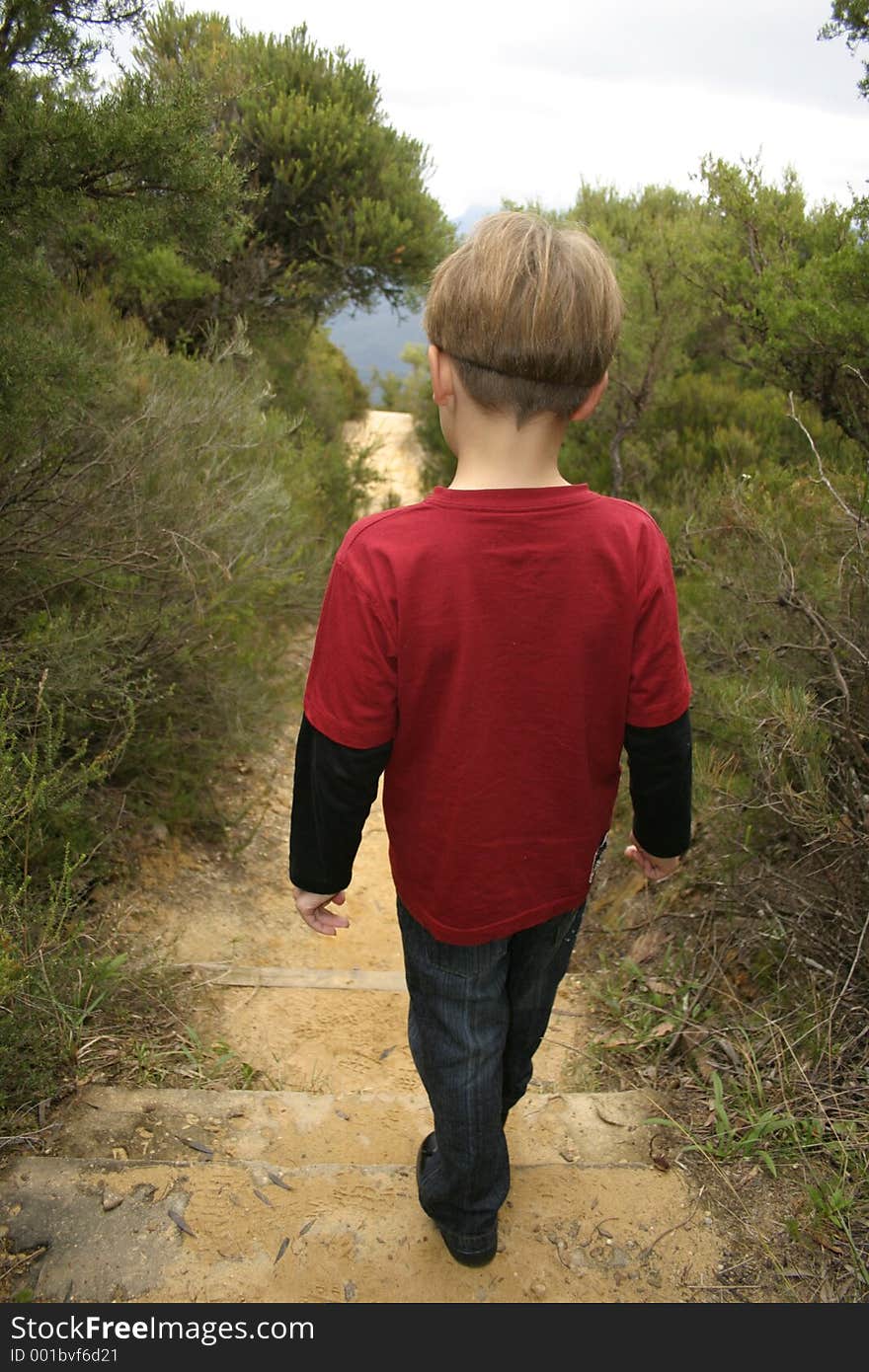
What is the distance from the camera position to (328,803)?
5.29ft

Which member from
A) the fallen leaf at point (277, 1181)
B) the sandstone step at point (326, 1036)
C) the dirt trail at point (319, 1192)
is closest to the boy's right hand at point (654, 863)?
the dirt trail at point (319, 1192)

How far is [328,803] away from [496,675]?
38 cm

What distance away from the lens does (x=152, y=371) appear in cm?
575

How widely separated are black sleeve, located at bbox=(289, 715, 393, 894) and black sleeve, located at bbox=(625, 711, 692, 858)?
482 millimetres

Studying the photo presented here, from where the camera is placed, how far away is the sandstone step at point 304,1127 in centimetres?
227

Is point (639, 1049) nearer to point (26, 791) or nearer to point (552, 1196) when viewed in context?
point (552, 1196)

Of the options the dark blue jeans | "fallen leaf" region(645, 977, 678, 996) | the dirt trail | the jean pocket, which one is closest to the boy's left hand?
the dark blue jeans

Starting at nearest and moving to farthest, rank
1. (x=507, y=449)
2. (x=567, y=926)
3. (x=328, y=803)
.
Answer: (x=507, y=449), (x=328, y=803), (x=567, y=926)

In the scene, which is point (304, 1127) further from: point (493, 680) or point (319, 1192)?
point (493, 680)

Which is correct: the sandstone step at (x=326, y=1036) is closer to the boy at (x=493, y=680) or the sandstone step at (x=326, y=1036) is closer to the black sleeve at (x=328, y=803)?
the boy at (x=493, y=680)

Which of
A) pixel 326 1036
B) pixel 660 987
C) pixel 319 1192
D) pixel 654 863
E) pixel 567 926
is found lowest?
pixel 326 1036

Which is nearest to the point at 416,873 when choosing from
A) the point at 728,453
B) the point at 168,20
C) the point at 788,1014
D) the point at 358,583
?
the point at 358,583

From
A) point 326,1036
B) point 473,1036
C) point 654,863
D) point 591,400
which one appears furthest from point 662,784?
point 326,1036
